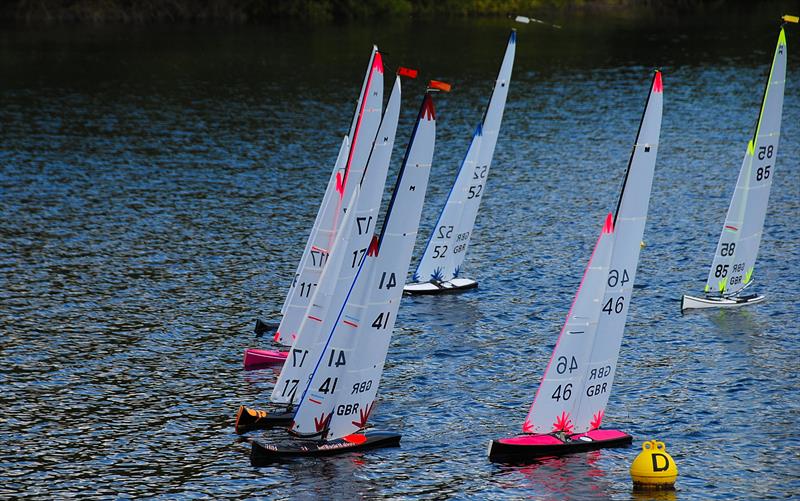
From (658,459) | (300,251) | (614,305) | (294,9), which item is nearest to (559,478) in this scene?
(658,459)

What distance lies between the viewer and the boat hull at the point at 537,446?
34.9 m

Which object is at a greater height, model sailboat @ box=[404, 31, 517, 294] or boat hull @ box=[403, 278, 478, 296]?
model sailboat @ box=[404, 31, 517, 294]

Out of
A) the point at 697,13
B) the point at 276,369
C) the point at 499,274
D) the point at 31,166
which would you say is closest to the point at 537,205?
the point at 499,274

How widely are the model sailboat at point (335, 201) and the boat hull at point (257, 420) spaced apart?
5.07 m

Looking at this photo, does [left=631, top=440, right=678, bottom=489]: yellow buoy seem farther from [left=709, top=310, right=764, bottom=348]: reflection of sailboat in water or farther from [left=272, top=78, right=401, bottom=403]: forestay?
[left=709, top=310, right=764, bottom=348]: reflection of sailboat in water

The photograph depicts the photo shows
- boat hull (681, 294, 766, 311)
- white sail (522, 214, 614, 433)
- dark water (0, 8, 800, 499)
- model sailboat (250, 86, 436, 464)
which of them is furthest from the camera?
boat hull (681, 294, 766, 311)

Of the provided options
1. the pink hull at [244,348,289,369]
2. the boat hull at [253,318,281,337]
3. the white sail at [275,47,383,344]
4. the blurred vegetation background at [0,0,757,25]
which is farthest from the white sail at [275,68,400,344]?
the blurred vegetation background at [0,0,757,25]

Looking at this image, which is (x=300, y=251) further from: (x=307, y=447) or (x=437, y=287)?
(x=307, y=447)

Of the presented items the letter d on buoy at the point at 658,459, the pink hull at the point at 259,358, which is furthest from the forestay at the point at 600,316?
the pink hull at the point at 259,358

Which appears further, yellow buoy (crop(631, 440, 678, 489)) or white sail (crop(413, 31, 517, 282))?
white sail (crop(413, 31, 517, 282))

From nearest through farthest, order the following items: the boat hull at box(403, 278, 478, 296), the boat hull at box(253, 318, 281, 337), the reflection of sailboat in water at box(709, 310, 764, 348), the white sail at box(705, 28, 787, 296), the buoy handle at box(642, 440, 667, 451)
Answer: the buoy handle at box(642, 440, 667, 451) < the reflection of sailboat in water at box(709, 310, 764, 348) < the boat hull at box(253, 318, 281, 337) < the white sail at box(705, 28, 787, 296) < the boat hull at box(403, 278, 478, 296)

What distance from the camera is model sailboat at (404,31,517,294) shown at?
52.7 metres

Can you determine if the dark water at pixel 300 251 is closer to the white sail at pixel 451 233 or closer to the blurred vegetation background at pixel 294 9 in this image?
the white sail at pixel 451 233

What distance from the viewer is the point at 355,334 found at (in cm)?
3403
